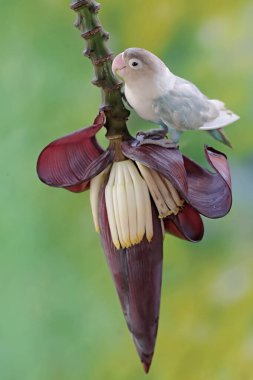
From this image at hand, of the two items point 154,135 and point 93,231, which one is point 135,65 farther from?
point 93,231

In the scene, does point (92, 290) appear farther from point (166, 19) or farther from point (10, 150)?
point (166, 19)

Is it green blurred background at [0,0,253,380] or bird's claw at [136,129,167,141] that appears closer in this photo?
bird's claw at [136,129,167,141]

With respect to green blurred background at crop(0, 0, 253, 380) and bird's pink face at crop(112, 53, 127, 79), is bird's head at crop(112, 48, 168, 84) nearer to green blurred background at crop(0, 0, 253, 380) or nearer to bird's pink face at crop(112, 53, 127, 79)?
bird's pink face at crop(112, 53, 127, 79)

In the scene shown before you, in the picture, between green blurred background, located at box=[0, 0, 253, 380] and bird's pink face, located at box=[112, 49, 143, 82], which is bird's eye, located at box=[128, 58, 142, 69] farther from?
green blurred background, located at box=[0, 0, 253, 380]

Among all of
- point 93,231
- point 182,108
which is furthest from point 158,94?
point 93,231

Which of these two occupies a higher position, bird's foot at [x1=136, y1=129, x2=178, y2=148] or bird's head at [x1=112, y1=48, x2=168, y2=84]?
bird's head at [x1=112, y1=48, x2=168, y2=84]

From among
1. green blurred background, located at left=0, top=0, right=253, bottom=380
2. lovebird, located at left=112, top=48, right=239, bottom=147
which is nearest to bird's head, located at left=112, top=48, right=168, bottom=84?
lovebird, located at left=112, top=48, right=239, bottom=147

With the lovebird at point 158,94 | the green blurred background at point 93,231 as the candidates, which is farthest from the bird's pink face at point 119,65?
the green blurred background at point 93,231

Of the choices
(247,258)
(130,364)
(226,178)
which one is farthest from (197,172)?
(130,364)
